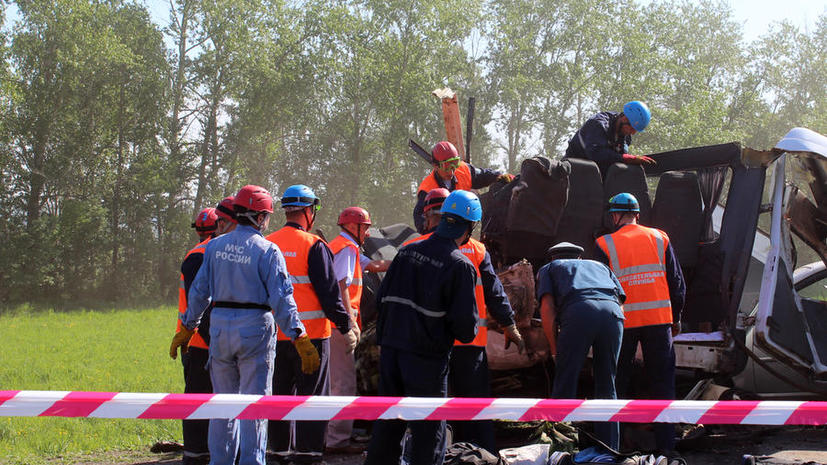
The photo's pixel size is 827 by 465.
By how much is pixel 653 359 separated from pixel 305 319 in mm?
2506

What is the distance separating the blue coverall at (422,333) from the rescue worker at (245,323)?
0.66 metres

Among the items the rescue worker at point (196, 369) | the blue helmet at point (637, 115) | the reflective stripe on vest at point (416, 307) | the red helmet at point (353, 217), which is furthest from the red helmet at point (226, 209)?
the blue helmet at point (637, 115)

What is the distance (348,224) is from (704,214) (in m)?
3.11

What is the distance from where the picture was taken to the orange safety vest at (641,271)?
5684 millimetres

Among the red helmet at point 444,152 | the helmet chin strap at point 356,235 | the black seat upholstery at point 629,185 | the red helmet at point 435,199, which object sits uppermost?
the red helmet at point 444,152

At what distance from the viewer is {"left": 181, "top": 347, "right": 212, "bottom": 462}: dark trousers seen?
18.3 ft

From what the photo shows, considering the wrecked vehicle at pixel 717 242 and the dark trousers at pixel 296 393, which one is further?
the wrecked vehicle at pixel 717 242

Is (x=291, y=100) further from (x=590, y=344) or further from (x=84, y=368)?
(x=590, y=344)

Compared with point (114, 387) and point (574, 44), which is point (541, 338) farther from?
point (574, 44)

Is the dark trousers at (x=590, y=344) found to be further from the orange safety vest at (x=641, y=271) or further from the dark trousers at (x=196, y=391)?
the dark trousers at (x=196, y=391)

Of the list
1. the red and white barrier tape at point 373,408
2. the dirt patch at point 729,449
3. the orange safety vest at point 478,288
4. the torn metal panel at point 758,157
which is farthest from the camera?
the torn metal panel at point 758,157

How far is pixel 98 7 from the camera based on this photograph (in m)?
31.3

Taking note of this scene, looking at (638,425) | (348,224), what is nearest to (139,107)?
(348,224)

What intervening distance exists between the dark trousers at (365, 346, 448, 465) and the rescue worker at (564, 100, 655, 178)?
3.55 meters
